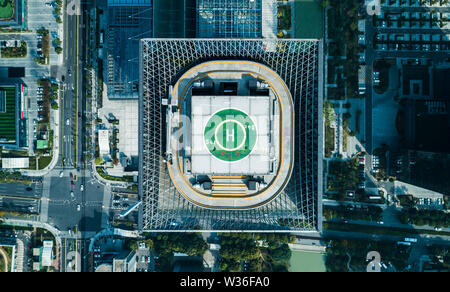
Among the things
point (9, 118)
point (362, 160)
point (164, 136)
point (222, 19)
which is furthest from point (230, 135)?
point (9, 118)

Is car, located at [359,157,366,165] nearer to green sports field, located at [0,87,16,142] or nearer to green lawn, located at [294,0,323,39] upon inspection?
green lawn, located at [294,0,323,39]

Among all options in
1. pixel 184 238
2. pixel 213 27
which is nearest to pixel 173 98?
pixel 213 27

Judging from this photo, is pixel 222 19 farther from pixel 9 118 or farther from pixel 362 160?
pixel 9 118

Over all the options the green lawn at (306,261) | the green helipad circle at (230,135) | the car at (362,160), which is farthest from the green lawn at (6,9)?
the car at (362,160)

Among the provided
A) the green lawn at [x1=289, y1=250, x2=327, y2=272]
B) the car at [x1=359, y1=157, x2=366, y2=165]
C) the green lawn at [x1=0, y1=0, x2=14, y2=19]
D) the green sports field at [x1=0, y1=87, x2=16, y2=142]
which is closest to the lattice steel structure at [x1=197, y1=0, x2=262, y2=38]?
the car at [x1=359, y1=157, x2=366, y2=165]


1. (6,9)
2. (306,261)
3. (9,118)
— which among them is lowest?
(306,261)

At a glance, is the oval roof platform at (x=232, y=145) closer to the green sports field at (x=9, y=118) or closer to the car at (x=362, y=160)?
the car at (x=362, y=160)
